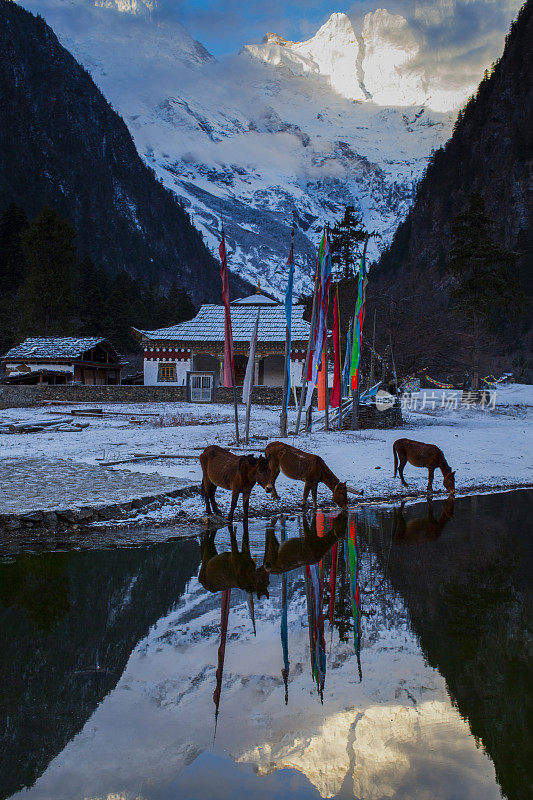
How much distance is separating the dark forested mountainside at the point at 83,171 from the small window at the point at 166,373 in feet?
287

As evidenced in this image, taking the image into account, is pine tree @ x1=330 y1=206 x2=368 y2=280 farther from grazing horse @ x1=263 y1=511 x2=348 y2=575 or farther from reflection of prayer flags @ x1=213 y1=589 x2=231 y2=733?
reflection of prayer flags @ x1=213 y1=589 x2=231 y2=733

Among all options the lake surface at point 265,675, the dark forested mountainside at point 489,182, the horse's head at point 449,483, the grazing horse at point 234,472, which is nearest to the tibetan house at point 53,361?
the horse's head at point 449,483

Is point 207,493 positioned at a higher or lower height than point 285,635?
higher

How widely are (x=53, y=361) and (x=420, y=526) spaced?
37.7 metres

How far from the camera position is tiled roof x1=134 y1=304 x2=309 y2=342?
44594 millimetres

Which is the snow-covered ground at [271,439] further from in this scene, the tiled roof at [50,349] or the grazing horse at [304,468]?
the tiled roof at [50,349]

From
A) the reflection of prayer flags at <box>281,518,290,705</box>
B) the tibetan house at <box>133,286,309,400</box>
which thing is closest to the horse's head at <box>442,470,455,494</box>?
the reflection of prayer flags at <box>281,518,290,705</box>

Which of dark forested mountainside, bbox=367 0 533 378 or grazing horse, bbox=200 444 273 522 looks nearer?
grazing horse, bbox=200 444 273 522

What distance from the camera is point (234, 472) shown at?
35.7 feet

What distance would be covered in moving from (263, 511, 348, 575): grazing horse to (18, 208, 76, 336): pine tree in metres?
57.6

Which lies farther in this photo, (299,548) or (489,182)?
(489,182)

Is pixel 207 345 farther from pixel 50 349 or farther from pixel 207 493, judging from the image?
pixel 207 493

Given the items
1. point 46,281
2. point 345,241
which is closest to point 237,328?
point 345,241

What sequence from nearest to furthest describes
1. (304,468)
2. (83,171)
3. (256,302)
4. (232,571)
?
1. (232,571)
2. (304,468)
3. (256,302)
4. (83,171)
